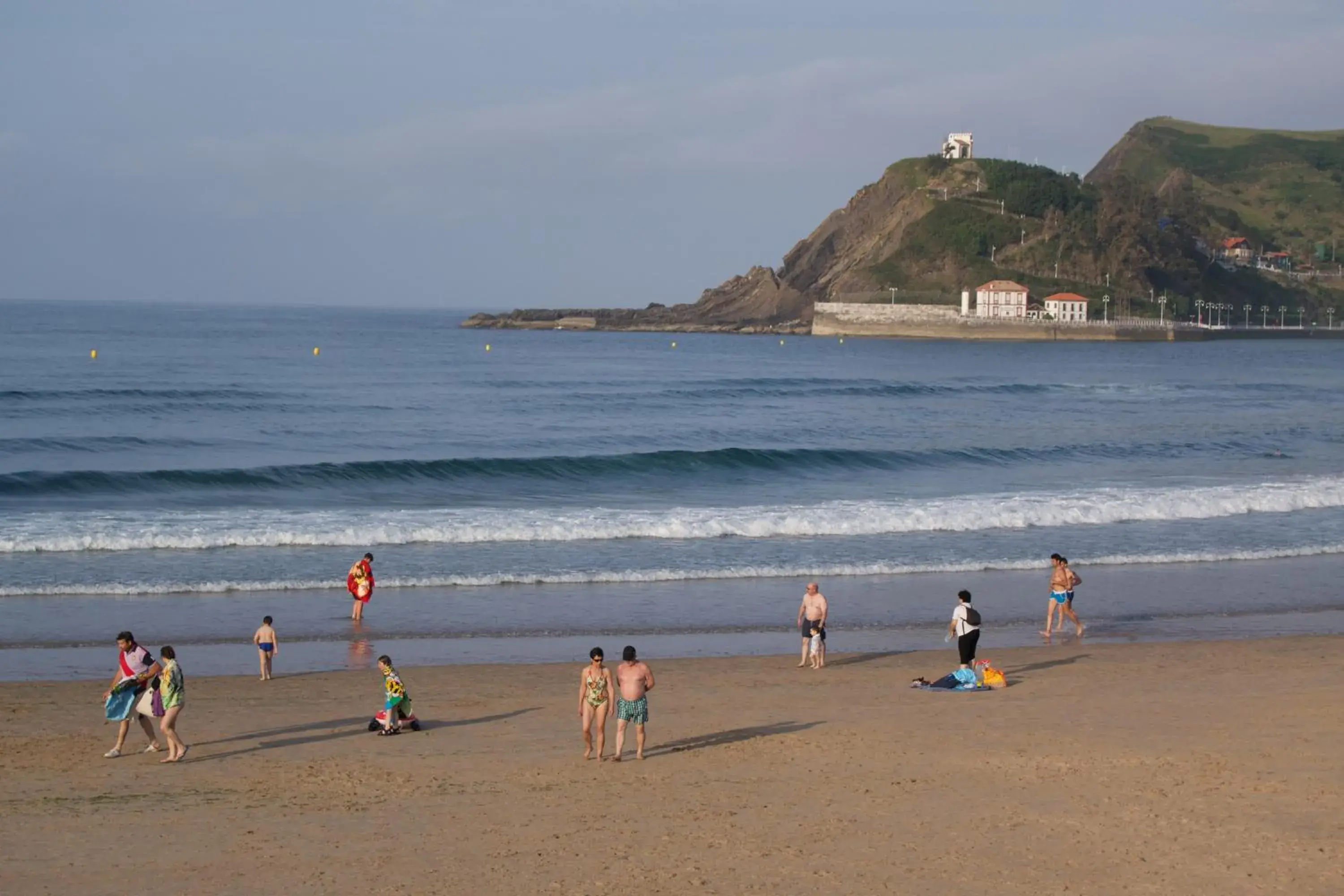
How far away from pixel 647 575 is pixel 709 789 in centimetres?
983

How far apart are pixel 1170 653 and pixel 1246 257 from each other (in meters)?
194

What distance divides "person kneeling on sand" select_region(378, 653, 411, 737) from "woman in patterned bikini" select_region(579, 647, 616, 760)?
5.91ft

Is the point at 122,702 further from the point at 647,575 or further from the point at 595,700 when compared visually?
the point at 647,575

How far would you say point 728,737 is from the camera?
12062 mm

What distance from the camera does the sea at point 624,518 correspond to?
1714 centimetres

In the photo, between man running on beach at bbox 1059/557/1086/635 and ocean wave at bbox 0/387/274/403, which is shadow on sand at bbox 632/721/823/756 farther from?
ocean wave at bbox 0/387/274/403

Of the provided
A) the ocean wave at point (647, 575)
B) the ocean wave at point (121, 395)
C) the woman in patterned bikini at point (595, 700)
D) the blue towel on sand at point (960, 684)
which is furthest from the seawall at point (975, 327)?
the woman in patterned bikini at point (595, 700)

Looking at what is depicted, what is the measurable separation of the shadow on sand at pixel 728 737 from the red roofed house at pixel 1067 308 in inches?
5248

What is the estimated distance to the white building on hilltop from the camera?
634ft

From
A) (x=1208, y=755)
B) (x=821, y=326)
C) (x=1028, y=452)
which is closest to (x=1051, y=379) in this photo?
(x=1028, y=452)

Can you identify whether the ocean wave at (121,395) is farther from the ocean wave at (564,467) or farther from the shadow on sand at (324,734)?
the shadow on sand at (324,734)

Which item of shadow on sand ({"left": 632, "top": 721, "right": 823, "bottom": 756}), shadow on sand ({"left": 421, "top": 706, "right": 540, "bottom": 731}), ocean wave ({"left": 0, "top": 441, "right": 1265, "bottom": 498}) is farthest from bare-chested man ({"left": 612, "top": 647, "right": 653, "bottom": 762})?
ocean wave ({"left": 0, "top": 441, "right": 1265, "bottom": 498})

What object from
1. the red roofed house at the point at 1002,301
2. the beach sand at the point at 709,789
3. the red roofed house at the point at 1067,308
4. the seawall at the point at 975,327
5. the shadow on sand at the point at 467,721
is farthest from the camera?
the red roofed house at the point at 1002,301

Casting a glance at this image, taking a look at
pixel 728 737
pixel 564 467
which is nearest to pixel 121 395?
pixel 564 467
